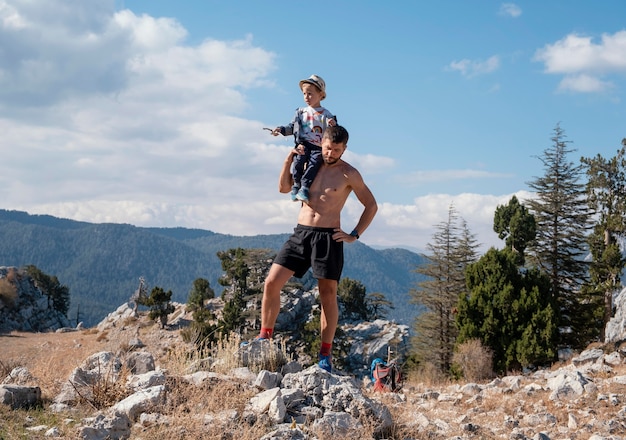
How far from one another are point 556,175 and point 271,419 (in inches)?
1423

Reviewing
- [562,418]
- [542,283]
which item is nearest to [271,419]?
[562,418]

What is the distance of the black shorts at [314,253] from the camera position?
5.56m

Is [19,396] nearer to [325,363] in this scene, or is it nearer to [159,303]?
[325,363]

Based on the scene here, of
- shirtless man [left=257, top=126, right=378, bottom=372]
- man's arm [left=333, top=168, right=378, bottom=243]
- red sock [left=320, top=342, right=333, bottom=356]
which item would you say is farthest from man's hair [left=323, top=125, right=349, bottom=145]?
red sock [left=320, top=342, right=333, bottom=356]

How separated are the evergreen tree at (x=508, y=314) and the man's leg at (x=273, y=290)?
75.4ft

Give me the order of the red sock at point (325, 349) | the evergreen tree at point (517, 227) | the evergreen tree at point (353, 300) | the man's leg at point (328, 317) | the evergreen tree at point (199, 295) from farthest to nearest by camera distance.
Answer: the evergreen tree at point (353, 300) → the evergreen tree at point (199, 295) → the evergreen tree at point (517, 227) → the red sock at point (325, 349) → the man's leg at point (328, 317)

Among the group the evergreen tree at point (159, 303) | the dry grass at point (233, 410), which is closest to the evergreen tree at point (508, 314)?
the dry grass at point (233, 410)

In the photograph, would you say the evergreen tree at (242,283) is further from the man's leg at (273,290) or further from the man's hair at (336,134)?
the man's hair at (336,134)

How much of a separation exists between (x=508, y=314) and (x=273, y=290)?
79.3 feet

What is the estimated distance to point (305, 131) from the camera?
582 centimetres

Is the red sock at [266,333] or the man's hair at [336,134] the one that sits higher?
the man's hair at [336,134]

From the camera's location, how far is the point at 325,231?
5.67 meters

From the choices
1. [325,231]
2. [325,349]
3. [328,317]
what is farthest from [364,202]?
[325,349]

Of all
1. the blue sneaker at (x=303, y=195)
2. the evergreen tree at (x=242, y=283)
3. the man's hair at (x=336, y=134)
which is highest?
the man's hair at (x=336, y=134)
